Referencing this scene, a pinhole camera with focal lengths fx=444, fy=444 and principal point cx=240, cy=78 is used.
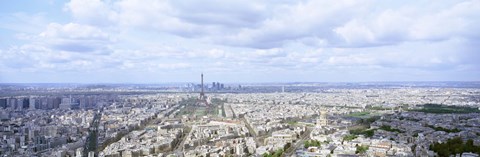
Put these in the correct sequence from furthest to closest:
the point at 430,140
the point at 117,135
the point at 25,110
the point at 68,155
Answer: the point at 25,110 < the point at 117,135 < the point at 430,140 < the point at 68,155

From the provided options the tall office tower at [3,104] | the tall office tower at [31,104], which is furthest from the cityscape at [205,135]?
the tall office tower at [31,104]

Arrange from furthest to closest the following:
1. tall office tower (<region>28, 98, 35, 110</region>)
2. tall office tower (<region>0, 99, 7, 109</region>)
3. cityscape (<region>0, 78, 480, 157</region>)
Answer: tall office tower (<region>28, 98, 35, 110</region>) → tall office tower (<region>0, 99, 7, 109</region>) → cityscape (<region>0, 78, 480, 157</region>)

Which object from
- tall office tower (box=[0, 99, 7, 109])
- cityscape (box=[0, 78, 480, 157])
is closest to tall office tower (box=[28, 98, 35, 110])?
cityscape (box=[0, 78, 480, 157])

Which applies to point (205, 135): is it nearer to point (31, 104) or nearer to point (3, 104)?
point (3, 104)

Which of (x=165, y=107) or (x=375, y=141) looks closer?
(x=375, y=141)

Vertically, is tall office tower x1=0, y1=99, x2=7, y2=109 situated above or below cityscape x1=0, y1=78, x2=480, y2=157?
above

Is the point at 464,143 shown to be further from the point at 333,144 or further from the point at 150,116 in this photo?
the point at 150,116

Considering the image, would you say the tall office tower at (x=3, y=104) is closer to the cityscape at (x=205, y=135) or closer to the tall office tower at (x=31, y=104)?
the cityscape at (x=205, y=135)

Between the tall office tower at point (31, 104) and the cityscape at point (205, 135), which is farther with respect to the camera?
the tall office tower at point (31, 104)

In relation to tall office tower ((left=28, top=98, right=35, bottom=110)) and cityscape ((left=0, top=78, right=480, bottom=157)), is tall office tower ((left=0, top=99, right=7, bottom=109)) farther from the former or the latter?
tall office tower ((left=28, top=98, right=35, bottom=110))

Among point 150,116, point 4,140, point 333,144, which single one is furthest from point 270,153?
point 150,116

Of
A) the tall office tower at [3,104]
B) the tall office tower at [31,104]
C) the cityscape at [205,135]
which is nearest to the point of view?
the cityscape at [205,135]
